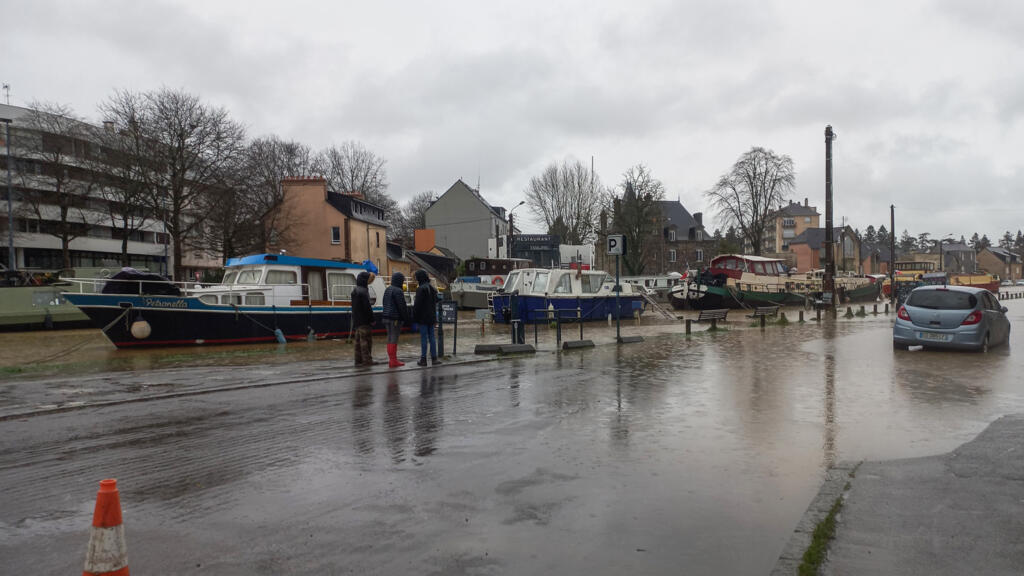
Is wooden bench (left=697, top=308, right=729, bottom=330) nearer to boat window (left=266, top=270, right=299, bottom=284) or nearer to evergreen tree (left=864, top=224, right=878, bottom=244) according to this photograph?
boat window (left=266, top=270, right=299, bottom=284)

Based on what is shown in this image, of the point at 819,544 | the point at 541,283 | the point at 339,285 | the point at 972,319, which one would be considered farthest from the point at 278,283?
the point at 819,544

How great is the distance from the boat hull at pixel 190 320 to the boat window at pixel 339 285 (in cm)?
97

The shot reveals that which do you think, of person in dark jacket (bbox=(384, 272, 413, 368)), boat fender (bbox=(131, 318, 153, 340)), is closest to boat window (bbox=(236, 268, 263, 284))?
boat fender (bbox=(131, 318, 153, 340))

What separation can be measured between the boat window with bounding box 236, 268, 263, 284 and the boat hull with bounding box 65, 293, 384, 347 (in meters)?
1.10

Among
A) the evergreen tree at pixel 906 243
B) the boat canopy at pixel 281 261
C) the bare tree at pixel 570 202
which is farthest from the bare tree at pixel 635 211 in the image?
the evergreen tree at pixel 906 243

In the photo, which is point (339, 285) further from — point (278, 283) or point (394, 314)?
point (394, 314)

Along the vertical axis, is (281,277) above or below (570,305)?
above

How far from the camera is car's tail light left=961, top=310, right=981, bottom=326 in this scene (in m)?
13.8

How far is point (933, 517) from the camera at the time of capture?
4.26 m

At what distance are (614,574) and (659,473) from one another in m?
1.92

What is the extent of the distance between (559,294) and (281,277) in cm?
1135

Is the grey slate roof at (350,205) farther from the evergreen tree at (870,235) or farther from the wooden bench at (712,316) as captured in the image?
the evergreen tree at (870,235)

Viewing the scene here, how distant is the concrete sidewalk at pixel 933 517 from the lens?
3578mm

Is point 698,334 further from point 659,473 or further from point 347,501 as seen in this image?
point 347,501
